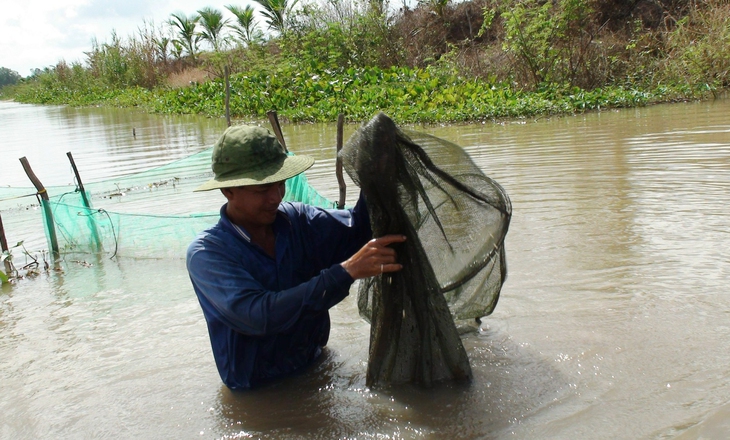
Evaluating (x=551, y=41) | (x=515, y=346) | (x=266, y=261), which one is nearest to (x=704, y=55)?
(x=551, y=41)

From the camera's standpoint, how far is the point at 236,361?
110 inches

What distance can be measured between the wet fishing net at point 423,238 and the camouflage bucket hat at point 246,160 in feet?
0.84

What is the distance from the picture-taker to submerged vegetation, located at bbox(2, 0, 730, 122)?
43.4 ft

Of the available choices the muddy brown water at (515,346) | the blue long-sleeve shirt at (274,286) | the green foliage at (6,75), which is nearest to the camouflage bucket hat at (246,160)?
the blue long-sleeve shirt at (274,286)

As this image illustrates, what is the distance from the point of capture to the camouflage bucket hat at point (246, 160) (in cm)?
249

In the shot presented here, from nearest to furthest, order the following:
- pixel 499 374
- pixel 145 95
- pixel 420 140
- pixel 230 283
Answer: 1. pixel 230 283
2. pixel 420 140
3. pixel 499 374
4. pixel 145 95

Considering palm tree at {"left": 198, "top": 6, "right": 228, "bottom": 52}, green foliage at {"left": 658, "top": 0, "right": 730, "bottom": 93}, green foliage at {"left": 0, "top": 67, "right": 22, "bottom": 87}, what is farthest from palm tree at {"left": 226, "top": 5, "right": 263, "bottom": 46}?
green foliage at {"left": 0, "top": 67, "right": 22, "bottom": 87}

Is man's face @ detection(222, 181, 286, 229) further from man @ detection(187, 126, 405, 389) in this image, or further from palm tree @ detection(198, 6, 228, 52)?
palm tree @ detection(198, 6, 228, 52)

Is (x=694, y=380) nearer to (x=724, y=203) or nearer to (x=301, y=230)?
(x=301, y=230)

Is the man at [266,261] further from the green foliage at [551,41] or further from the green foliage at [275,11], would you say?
Answer: the green foliage at [275,11]

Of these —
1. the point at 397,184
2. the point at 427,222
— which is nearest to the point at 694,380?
the point at 427,222

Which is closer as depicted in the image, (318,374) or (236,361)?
(236,361)

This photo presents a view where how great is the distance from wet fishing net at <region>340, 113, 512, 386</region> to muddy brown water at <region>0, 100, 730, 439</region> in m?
0.16

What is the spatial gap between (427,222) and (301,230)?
50cm
